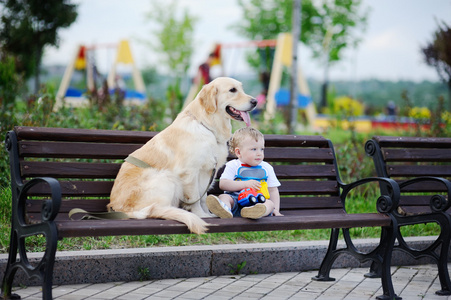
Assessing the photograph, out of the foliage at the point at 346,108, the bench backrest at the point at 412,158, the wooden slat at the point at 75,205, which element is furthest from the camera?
the foliage at the point at 346,108

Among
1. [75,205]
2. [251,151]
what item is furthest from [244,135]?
[75,205]

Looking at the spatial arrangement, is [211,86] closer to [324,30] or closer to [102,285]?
[102,285]

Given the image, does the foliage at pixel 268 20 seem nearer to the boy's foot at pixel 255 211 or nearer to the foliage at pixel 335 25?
the foliage at pixel 335 25

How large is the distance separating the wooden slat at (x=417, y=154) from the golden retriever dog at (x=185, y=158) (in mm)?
1485

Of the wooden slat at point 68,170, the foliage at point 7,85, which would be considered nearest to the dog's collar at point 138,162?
the wooden slat at point 68,170

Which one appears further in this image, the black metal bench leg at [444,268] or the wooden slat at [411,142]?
the wooden slat at [411,142]

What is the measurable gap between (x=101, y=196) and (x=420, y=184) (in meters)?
2.82

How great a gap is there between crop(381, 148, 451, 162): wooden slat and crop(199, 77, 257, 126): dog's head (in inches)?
56.7

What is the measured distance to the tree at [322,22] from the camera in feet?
111

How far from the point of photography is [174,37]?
117 feet

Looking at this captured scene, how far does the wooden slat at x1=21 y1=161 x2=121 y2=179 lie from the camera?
3666mm

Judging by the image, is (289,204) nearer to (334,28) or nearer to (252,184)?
(252,184)

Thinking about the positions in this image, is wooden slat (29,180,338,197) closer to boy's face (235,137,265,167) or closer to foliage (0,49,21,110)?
boy's face (235,137,265,167)

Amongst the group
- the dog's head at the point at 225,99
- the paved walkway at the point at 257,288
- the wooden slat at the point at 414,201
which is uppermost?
the dog's head at the point at 225,99
